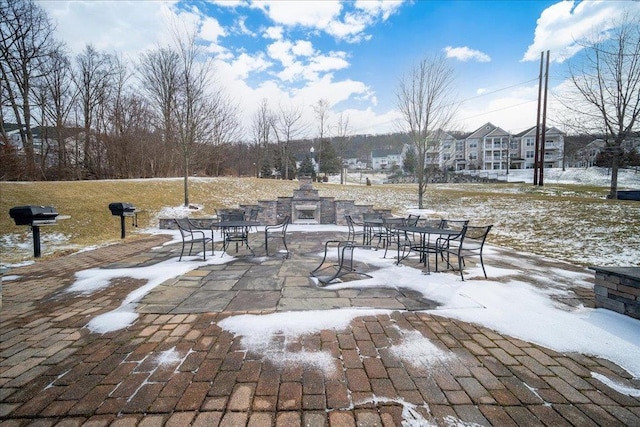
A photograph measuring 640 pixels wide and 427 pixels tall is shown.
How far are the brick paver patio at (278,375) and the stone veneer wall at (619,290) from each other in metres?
1.22

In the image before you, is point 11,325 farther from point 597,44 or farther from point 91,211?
point 597,44

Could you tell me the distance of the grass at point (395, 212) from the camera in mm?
6910

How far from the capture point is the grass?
6.91 meters

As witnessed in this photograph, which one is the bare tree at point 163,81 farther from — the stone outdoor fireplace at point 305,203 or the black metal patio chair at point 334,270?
the black metal patio chair at point 334,270

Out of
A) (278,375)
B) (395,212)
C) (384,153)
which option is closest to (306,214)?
(395,212)

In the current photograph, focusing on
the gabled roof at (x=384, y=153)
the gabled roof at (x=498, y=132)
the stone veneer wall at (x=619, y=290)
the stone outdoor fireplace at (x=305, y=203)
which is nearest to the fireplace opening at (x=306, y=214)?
the stone outdoor fireplace at (x=305, y=203)

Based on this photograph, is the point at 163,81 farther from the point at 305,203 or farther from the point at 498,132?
the point at 498,132

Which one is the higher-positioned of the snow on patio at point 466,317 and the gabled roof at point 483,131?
the gabled roof at point 483,131

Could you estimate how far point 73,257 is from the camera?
5.53m

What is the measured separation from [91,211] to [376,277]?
11644 mm

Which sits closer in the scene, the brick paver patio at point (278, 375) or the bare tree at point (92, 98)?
the brick paver patio at point (278, 375)

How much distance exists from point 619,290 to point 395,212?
10161 millimetres

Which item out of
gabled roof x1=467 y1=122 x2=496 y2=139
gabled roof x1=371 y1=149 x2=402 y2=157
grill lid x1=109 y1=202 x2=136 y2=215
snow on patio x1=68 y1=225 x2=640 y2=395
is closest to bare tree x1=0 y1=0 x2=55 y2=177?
grill lid x1=109 y1=202 x2=136 y2=215

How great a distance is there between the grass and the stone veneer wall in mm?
3163
